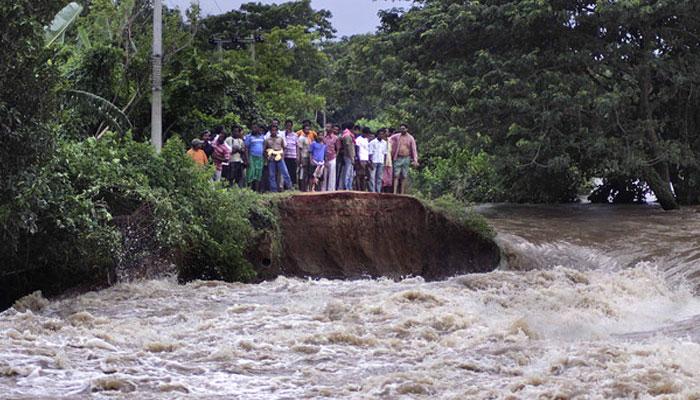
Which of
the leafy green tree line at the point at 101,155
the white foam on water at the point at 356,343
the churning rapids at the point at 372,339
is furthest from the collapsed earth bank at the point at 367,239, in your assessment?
the white foam on water at the point at 356,343

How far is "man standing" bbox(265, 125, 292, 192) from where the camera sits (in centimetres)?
1952

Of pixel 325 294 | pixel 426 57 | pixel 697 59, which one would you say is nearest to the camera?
pixel 325 294

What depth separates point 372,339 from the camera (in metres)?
10.1

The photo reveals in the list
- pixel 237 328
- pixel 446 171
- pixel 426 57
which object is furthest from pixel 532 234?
pixel 446 171

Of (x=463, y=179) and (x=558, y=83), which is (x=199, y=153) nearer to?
(x=558, y=83)

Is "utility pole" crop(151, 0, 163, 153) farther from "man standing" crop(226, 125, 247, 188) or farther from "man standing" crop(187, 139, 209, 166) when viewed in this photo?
"man standing" crop(226, 125, 247, 188)

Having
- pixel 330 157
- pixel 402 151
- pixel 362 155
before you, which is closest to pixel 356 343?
pixel 330 157

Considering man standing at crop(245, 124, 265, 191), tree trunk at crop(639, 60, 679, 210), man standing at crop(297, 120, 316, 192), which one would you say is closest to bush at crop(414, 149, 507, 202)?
tree trunk at crop(639, 60, 679, 210)

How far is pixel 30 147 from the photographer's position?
10539mm

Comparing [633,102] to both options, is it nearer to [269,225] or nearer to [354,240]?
[354,240]

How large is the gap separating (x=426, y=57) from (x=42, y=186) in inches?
616

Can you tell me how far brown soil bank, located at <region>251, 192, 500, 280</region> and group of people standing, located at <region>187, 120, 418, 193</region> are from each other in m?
1.31

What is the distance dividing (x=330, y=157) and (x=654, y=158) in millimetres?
8251

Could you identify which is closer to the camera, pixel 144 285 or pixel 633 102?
pixel 144 285
